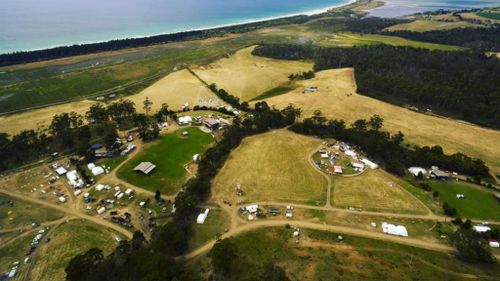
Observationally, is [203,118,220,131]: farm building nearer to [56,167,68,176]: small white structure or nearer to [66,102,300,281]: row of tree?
[66,102,300,281]: row of tree

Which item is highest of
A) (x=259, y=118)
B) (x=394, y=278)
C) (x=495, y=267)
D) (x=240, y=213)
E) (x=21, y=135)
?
(x=21, y=135)

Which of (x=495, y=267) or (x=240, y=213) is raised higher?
(x=240, y=213)

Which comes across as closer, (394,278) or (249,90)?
(394,278)

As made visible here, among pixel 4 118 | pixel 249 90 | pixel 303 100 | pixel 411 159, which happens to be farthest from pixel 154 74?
pixel 411 159

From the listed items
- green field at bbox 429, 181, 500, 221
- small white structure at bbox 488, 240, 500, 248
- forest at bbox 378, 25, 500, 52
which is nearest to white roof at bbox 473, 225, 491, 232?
small white structure at bbox 488, 240, 500, 248

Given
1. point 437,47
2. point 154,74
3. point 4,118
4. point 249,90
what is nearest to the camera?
point 4,118

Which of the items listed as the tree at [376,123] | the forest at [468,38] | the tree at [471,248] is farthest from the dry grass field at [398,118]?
the forest at [468,38]

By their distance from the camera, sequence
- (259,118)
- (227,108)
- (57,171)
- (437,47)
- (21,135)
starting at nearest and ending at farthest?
(57,171)
(21,135)
(259,118)
(227,108)
(437,47)

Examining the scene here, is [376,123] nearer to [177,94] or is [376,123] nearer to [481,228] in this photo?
[481,228]

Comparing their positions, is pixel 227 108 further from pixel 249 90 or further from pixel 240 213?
pixel 240 213
